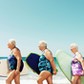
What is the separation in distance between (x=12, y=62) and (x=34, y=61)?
0.86m

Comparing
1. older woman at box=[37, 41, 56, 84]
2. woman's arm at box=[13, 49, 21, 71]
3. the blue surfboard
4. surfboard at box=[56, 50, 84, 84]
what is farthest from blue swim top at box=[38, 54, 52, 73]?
surfboard at box=[56, 50, 84, 84]

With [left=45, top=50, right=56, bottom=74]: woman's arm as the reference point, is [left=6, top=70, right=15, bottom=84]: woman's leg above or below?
below

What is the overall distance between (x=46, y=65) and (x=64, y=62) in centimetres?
181

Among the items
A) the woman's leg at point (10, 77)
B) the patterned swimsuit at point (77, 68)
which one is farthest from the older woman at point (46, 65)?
the woman's leg at point (10, 77)

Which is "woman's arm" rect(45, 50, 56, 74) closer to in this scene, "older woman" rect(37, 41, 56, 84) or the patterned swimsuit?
"older woman" rect(37, 41, 56, 84)

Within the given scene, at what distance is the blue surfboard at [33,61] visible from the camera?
30.7 feet

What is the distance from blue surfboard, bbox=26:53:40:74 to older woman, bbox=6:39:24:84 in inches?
23.2

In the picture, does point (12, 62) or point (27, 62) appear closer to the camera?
point (12, 62)

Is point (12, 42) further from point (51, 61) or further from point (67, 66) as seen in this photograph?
point (67, 66)

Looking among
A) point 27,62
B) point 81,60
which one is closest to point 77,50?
point 81,60

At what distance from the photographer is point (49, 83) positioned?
859cm

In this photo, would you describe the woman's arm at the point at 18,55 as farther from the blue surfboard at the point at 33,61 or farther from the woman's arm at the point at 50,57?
the woman's arm at the point at 50,57

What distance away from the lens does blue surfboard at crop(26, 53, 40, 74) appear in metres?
9.36

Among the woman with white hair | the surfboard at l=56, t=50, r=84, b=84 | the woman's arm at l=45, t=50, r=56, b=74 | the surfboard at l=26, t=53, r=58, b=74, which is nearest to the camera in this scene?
the woman's arm at l=45, t=50, r=56, b=74
